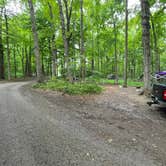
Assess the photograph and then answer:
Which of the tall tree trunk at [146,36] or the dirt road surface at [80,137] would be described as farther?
the tall tree trunk at [146,36]

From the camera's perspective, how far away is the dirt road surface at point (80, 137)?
8.73ft

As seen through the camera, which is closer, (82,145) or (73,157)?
(73,157)

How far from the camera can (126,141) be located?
3426 mm

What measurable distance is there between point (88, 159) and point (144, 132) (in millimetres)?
1943

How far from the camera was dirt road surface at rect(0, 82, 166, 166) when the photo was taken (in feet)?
8.73

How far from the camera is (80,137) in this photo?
3.52 meters

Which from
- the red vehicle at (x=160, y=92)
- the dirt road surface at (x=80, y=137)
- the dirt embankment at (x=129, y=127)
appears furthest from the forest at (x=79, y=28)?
the dirt road surface at (x=80, y=137)

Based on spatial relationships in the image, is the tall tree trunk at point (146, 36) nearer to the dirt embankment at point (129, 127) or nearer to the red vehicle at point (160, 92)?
the dirt embankment at point (129, 127)

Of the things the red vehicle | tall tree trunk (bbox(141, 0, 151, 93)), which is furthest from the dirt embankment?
tall tree trunk (bbox(141, 0, 151, 93))

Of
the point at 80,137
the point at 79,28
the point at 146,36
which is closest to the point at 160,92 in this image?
the point at 80,137

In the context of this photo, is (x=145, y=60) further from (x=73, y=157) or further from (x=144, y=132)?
(x=73, y=157)

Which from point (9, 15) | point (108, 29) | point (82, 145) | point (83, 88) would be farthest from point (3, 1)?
point (82, 145)

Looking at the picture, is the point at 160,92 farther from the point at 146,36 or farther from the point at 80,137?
the point at 146,36

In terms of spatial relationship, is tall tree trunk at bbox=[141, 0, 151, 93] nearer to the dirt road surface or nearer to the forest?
the dirt road surface
